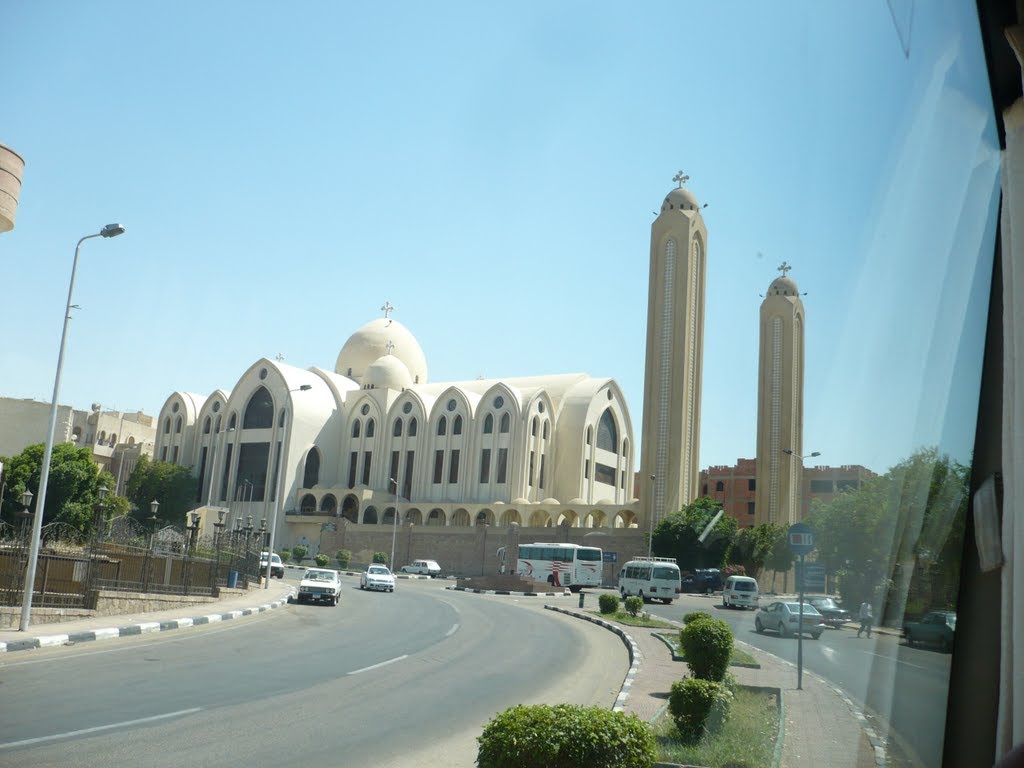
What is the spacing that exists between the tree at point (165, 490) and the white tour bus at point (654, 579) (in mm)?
51499

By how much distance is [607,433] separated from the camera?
5919 centimetres

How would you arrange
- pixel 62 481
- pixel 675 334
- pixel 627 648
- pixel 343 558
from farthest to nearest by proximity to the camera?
pixel 343 558, pixel 62 481, pixel 675 334, pixel 627 648

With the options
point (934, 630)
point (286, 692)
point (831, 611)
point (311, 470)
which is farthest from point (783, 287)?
point (311, 470)

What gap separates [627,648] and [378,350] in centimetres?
5922

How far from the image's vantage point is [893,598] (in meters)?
3.37

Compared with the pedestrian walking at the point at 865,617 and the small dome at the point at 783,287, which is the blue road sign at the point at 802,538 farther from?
the small dome at the point at 783,287

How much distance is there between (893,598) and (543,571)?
35.4m

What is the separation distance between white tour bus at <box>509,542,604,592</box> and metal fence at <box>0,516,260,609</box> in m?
15.3

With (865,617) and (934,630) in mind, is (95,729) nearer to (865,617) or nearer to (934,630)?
(865,617)

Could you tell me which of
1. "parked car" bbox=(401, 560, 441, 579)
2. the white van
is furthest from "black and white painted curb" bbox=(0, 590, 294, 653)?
"parked car" bbox=(401, 560, 441, 579)

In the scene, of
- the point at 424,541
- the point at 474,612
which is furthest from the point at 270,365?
the point at 474,612

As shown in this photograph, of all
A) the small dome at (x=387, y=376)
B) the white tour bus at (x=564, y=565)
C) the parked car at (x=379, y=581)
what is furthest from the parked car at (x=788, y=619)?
the small dome at (x=387, y=376)

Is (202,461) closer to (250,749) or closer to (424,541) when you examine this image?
(424,541)

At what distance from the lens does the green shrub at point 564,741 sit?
3.83 m
